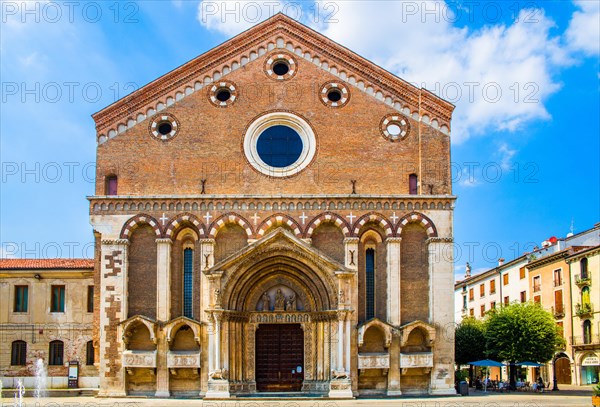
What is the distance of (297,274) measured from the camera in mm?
31234

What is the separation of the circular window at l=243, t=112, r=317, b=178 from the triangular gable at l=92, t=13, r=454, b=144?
278 cm

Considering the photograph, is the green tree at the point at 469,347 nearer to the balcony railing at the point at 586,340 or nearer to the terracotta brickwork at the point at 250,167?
the balcony railing at the point at 586,340

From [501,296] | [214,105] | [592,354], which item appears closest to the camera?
[214,105]

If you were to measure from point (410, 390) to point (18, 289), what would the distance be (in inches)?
902

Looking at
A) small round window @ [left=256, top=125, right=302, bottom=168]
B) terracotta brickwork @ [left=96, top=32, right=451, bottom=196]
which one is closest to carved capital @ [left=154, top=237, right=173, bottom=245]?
terracotta brickwork @ [left=96, top=32, right=451, bottom=196]

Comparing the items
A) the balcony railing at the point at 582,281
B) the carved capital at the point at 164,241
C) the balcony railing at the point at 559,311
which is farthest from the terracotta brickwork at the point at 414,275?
the balcony railing at the point at 559,311

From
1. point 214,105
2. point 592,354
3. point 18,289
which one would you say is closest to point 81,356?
point 18,289

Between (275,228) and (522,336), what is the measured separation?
1847 centimetres

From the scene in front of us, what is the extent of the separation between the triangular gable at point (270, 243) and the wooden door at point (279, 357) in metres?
3.23

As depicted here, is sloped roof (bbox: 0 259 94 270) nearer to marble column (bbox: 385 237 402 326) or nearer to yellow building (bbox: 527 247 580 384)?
marble column (bbox: 385 237 402 326)

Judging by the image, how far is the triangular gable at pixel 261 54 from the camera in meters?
32.5

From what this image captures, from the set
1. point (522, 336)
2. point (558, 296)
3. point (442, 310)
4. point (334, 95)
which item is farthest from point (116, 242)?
point (558, 296)

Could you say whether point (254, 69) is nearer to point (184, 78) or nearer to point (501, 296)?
point (184, 78)

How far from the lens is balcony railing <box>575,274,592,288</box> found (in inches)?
Answer: 2003
